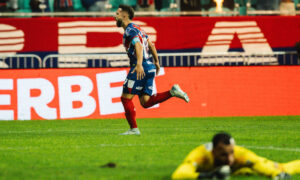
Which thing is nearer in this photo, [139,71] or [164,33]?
[139,71]

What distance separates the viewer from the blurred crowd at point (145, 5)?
20.6 metres

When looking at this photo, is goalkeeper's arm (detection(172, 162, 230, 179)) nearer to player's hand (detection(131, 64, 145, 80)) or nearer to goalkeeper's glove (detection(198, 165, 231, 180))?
goalkeeper's glove (detection(198, 165, 231, 180))

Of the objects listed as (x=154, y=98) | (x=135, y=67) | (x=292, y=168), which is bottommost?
(x=154, y=98)

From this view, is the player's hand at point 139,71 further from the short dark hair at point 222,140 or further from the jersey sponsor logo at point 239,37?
the jersey sponsor logo at point 239,37

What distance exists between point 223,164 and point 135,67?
207 inches

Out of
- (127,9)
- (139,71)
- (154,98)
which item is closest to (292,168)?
(139,71)

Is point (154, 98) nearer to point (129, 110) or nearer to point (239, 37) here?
point (129, 110)

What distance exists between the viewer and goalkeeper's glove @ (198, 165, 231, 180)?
5.89 m

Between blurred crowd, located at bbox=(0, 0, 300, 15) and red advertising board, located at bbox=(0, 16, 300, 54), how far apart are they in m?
0.51

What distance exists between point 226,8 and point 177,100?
509cm

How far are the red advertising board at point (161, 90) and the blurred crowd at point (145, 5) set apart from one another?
4219mm

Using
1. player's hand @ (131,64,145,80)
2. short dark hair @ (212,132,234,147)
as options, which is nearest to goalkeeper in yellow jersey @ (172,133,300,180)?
short dark hair @ (212,132,234,147)

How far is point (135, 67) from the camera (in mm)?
11172

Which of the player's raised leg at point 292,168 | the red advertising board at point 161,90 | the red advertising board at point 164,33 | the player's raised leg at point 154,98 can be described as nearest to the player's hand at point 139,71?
the player's raised leg at point 154,98
